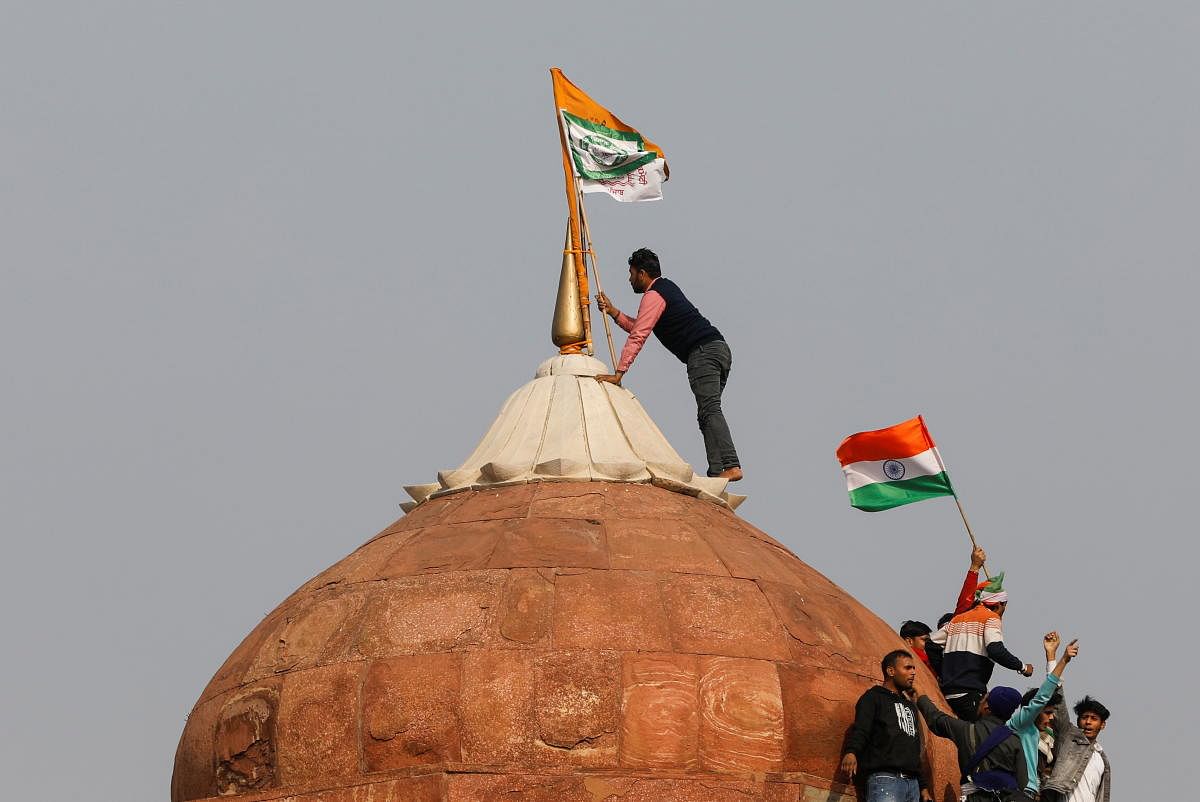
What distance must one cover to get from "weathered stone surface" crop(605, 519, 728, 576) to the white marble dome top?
96 centimetres

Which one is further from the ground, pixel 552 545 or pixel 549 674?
pixel 552 545

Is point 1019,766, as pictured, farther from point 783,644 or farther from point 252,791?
point 252,791

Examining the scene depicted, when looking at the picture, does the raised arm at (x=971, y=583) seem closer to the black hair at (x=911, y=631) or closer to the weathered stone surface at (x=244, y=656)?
the black hair at (x=911, y=631)

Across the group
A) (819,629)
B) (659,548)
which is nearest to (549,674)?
(659,548)

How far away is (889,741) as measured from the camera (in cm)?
1981

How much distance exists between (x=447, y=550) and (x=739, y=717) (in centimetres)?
299

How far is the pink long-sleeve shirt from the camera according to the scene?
24.6m

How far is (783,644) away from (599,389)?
3954 mm

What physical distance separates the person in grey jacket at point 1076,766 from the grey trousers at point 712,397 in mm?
4827

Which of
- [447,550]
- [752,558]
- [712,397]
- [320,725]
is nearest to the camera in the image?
[320,725]

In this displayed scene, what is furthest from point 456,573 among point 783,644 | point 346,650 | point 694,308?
point 694,308

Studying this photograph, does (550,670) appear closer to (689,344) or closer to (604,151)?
(689,344)

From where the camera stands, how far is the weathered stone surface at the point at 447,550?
21.7 m

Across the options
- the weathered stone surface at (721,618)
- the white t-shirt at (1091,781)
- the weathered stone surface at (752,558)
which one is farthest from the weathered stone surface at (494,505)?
the white t-shirt at (1091,781)
